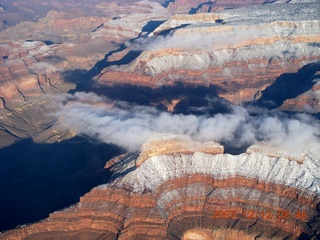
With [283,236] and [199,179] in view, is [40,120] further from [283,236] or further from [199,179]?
[283,236]

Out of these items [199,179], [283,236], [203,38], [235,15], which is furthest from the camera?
[235,15]

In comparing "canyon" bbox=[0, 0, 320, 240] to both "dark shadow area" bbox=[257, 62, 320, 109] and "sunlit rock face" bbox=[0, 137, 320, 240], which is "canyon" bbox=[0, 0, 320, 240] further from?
"dark shadow area" bbox=[257, 62, 320, 109]

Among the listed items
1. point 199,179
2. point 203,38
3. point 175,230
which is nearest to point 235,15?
point 203,38

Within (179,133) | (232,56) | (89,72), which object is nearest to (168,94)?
(232,56)

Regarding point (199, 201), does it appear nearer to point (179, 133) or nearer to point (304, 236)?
point (304, 236)

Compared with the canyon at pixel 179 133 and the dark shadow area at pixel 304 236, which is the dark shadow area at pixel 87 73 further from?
the dark shadow area at pixel 304 236

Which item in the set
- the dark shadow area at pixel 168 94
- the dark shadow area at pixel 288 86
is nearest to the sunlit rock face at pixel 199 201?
the dark shadow area at pixel 168 94
